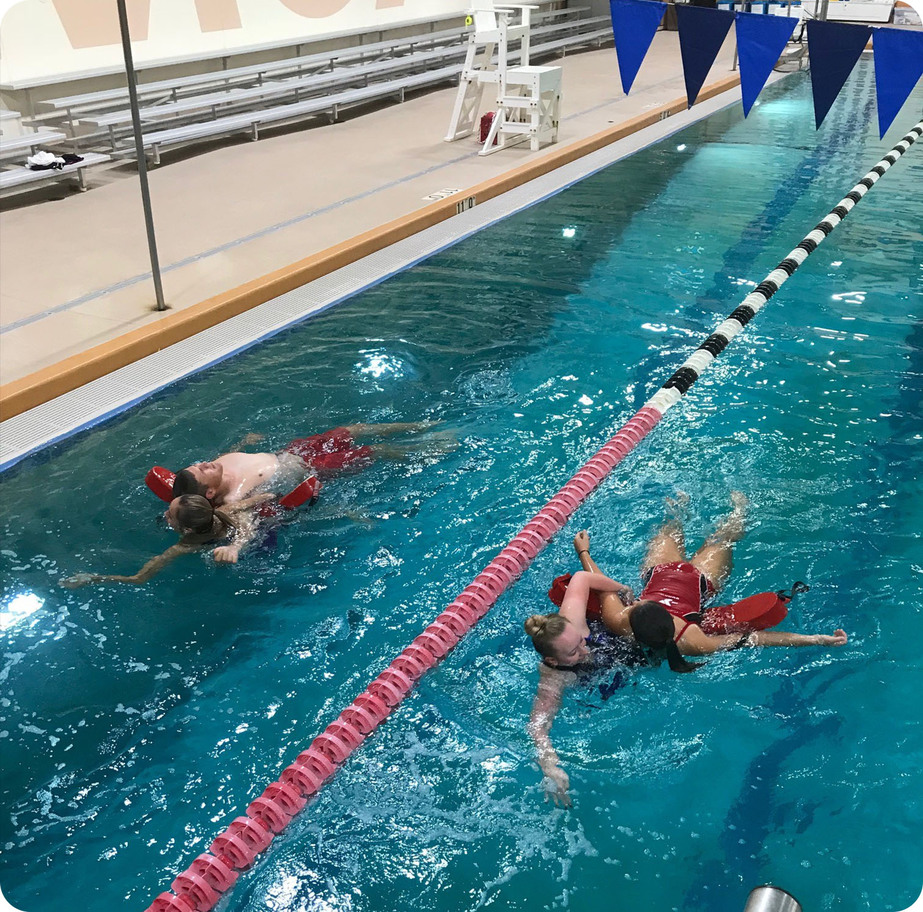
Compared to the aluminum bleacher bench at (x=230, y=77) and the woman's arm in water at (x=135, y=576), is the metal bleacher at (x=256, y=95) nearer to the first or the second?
the aluminum bleacher bench at (x=230, y=77)

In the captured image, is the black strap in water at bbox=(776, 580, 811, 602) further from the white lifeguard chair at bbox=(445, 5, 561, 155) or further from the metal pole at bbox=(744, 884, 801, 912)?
the white lifeguard chair at bbox=(445, 5, 561, 155)

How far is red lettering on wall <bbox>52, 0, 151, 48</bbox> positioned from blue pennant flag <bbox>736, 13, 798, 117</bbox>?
681 centimetres

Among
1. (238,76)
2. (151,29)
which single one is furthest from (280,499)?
(238,76)

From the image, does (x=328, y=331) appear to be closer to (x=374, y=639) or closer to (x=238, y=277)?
(x=238, y=277)

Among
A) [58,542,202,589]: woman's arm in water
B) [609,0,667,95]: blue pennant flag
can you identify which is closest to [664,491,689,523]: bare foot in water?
[58,542,202,589]: woman's arm in water

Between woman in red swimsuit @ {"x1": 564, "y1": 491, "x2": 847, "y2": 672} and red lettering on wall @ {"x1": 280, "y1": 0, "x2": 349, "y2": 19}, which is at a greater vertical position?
red lettering on wall @ {"x1": 280, "y1": 0, "x2": 349, "y2": 19}

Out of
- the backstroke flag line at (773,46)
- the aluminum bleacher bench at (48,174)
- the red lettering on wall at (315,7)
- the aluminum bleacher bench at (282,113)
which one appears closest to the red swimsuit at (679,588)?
the backstroke flag line at (773,46)

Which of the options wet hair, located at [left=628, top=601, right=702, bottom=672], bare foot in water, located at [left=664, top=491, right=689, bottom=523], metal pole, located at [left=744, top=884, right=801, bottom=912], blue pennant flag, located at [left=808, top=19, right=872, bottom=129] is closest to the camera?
metal pole, located at [left=744, top=884, right=801, bottom=912]

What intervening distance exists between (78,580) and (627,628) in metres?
2.52

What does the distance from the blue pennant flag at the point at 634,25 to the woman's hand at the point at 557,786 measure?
6.88 metres

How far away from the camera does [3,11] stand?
9.20m

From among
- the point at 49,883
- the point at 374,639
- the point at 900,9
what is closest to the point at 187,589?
the point at 374,639

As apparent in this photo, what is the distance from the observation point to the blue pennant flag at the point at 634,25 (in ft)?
26.9

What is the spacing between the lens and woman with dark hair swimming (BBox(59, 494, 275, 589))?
4.18 m
